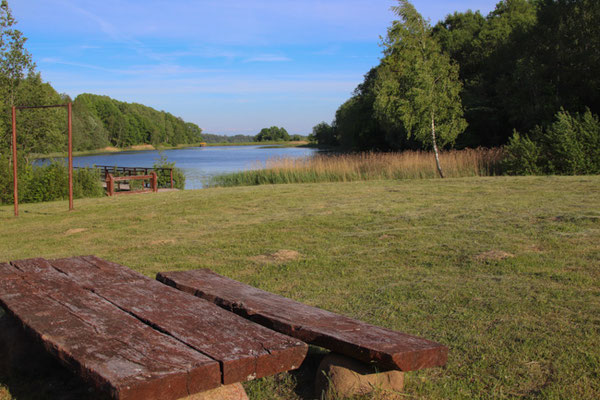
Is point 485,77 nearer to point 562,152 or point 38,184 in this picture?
point 562,152

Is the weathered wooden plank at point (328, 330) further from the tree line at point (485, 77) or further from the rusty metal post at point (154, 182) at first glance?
the rusty metal post at point (154, 182)

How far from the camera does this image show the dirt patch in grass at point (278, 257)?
18.7 ft

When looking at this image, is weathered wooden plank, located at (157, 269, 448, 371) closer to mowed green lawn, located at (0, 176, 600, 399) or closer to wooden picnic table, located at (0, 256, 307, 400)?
wooden picnic table, located at (0, 256, 307, 400)

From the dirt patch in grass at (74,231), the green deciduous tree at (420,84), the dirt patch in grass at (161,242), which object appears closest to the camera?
the dirt patch in grass at (161,242)

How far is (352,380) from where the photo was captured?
2279 millimetres

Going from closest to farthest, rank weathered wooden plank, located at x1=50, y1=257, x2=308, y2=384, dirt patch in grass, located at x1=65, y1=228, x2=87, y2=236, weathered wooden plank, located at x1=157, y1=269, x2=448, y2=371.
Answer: weathered wooden plank, located at x1=50, y1=257, x2=308, y2=384 < weathered wooden plank, located at x1=157, y1=269, x2=448, y2=371 < dirt patch in grass, located at x1=65, y1=228, x2=87, y2=236

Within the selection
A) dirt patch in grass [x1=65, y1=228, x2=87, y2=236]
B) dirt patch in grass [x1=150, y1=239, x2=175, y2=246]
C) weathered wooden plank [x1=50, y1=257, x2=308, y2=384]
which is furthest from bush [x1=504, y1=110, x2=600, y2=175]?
weathered wooden plank [x1=50, y1=257, x2=308, y2=384]

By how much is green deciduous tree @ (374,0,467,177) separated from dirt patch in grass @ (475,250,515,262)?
34.9 feet

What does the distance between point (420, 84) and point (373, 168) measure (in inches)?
150

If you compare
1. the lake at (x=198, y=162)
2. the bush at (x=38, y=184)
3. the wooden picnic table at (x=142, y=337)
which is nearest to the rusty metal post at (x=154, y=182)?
the lake at (x=198, y=162)

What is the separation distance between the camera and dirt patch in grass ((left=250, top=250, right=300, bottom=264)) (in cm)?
568

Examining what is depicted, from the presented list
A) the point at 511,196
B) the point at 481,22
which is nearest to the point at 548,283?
the point at 511,196

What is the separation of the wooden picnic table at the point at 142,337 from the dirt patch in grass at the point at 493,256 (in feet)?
12.2

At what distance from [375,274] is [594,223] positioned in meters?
3.76
